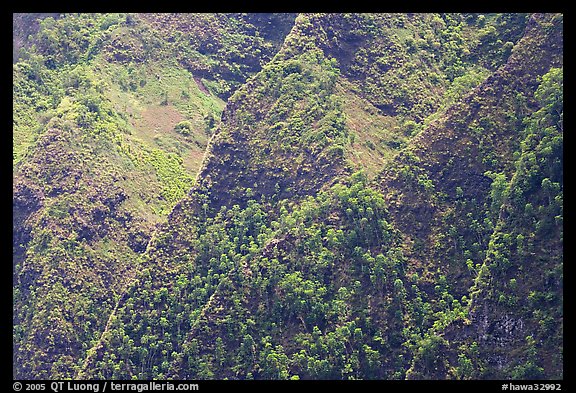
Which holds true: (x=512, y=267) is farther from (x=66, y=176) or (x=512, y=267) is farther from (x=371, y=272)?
(x=66, y=176)

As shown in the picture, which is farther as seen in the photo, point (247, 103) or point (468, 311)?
point (247, 103)

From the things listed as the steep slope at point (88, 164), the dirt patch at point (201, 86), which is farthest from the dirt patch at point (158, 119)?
the dirt patch at point (201, 86)

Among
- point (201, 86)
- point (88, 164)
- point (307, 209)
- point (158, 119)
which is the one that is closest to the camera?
point (307, 209)

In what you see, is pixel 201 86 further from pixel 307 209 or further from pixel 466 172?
pixel 466 172

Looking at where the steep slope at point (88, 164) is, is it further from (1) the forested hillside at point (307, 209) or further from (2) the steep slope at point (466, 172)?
(2) the steep slope at point (466, 172)

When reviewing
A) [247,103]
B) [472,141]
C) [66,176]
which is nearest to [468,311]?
[472,141]

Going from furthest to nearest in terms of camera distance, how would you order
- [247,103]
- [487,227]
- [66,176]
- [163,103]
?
[163,103] → [66,176] → [247,103] → [487,227]

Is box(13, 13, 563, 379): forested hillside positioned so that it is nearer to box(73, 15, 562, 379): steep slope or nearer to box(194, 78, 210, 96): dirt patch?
box(73, 15, 562, 379): steep slope

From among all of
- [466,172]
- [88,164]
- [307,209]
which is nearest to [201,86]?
[88,164]
